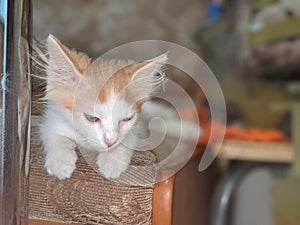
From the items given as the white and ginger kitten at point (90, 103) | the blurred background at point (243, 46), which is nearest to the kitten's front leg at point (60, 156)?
the white and ginger kitten at point (90, 103)

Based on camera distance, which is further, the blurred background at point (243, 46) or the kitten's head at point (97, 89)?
the blurred background at point (243, 46)

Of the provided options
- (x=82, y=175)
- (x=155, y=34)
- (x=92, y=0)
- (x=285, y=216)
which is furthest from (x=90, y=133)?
(x=92, y=0)

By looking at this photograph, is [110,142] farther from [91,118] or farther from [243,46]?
[243,46]

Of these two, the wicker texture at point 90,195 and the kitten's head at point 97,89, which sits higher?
the kitten's head at point 97,89

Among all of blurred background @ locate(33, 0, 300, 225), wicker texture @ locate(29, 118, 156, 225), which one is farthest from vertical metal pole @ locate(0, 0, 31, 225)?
blurred background @ locate(33, 0, 300, 225)

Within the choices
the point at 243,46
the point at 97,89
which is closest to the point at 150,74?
the point at 97,89

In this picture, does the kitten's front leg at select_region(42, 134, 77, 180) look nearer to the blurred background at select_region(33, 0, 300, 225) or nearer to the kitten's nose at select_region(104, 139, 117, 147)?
the kitten's nose at select_region(104, 139, 117, 147)

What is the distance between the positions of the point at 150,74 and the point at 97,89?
0.03 m

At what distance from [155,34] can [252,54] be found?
1.08 ft

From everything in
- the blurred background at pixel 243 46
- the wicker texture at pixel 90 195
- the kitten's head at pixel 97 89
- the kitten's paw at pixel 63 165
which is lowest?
the wicker texture at pixel 90 195

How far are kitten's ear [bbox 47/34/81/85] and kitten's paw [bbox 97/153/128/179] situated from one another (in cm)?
5

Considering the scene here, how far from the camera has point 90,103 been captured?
0.35 m

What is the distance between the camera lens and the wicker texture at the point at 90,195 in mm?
335

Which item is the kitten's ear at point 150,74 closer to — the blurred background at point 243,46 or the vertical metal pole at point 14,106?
the vertical metal pole at point 14,106
